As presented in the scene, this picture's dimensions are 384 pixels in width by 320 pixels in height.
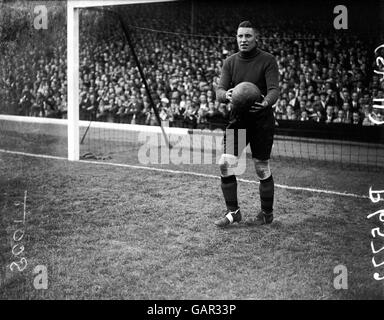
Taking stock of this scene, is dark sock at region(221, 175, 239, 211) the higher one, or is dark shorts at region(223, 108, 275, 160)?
dark shorts at region(223, 108, 275, 160)

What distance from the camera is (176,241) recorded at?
470 centimetres

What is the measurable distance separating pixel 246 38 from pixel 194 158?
5.12 m

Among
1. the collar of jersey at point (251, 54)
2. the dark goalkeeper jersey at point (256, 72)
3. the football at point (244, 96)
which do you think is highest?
the collar of jersey at point (251, 54)

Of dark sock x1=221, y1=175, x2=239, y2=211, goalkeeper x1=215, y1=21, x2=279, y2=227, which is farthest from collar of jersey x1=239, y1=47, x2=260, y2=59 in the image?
dark sock x1=221, y1=175, x2=239, y2=211

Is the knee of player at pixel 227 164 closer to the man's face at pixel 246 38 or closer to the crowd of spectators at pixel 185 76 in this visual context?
the man's face at pixel 246 38

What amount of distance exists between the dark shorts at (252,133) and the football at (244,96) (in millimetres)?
242

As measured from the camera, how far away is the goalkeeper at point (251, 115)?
496 centimetres

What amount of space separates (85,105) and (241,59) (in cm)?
995

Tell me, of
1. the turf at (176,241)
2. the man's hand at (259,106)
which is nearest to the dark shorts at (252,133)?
the man's hand at (259,106)

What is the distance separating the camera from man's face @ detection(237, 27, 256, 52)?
493 centimetres

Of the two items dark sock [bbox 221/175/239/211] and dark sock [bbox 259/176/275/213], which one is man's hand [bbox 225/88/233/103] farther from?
dark sock [bbox 259/176/275/213]

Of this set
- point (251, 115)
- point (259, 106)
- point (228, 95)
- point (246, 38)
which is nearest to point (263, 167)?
point (251, 115)

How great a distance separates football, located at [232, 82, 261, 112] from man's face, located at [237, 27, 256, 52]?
0.43 m
